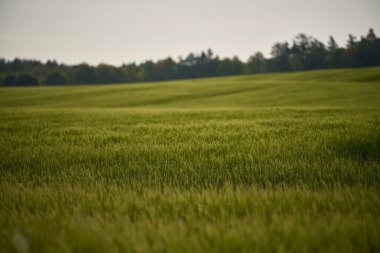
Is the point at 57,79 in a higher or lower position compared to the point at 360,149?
higher

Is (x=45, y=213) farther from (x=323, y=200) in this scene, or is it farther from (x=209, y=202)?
(x=323, y=200)

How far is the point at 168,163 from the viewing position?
5188 millimetres

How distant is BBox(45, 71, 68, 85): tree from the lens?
10431 centimetres

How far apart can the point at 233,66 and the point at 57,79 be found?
68.5 metres

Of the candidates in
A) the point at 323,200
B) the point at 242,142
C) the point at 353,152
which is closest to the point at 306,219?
the point at 323,200

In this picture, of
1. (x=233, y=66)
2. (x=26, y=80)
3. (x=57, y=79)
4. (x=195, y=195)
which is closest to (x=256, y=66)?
(x=233, y=66)

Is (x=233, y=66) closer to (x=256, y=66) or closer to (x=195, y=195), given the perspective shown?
(x=256, y=66)

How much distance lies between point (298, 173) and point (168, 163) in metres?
2.28

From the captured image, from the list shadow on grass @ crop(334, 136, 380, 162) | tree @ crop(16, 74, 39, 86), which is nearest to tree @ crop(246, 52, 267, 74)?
tree @ crop(16, 74, 39, 86)

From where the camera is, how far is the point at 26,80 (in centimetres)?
10681

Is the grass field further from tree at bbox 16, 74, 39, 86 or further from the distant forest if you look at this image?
tree at bbox 16, 74, 39, 86

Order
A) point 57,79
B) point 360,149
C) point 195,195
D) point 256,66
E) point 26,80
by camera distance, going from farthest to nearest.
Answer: point 256,66 → point 26,80 → point 57,79 → point 360,149 → point 195,195

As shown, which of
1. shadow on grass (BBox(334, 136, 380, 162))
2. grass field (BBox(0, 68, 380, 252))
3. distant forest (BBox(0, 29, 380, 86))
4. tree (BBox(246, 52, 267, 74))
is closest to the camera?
grass field (BBox(0, 68, 380, 252))

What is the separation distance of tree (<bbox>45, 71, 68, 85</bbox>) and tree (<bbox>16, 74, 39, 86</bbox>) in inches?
281
